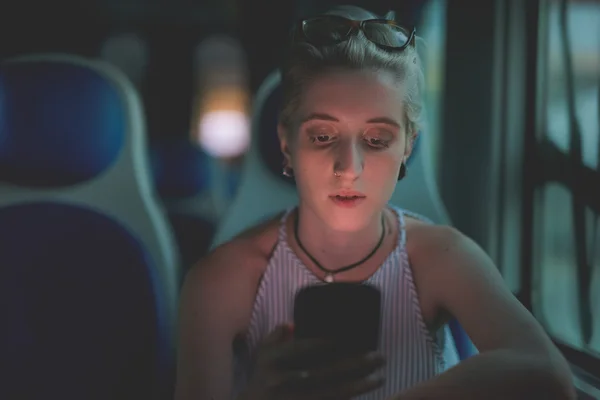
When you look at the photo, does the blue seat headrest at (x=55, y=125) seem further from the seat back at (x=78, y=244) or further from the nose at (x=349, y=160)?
the nose at (x=349, y=160)

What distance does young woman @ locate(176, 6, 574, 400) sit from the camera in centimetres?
75

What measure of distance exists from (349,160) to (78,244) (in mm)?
721

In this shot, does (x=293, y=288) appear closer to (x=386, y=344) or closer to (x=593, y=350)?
(x=386, y=344)

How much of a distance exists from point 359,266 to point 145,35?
238 inches

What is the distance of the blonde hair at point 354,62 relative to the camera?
2.52 feet

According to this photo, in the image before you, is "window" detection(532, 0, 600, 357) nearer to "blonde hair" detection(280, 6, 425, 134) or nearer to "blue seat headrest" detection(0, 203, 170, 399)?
"blonde hair" detection(280, 6, 425, 134)

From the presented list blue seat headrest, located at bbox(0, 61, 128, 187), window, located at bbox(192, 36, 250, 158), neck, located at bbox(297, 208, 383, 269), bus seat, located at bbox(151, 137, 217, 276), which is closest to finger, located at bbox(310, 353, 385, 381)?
neck, located at bbox(297, 208, 383, 269)

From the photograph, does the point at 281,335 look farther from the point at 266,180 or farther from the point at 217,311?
the point at 266,180

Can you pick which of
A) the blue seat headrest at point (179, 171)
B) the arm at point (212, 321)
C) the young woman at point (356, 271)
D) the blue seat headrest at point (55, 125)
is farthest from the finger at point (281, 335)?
the blue seat headrest at point (179, 171)

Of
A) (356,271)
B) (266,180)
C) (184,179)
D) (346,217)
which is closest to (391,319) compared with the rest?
(356,271)

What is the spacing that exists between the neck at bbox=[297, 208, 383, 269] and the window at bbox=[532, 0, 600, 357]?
1.41 ft

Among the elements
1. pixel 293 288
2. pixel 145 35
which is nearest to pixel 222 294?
pixel 293 288

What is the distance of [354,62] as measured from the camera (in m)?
0.77

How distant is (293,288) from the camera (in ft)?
2.83
